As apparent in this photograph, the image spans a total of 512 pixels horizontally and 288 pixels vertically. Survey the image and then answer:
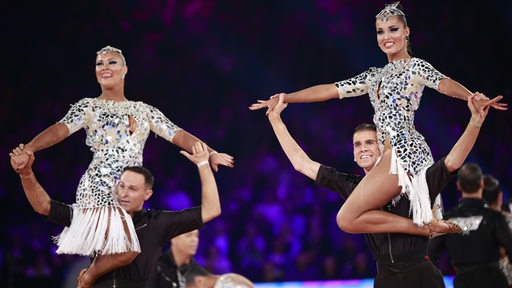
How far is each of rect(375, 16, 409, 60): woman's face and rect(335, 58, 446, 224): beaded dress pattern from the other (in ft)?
0.25

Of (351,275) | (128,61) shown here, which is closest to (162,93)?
(128,61)

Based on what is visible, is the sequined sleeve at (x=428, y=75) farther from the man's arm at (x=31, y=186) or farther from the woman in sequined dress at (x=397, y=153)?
the man's arm at (x=31, y=186)

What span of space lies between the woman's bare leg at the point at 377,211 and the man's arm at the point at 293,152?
1.44 ft

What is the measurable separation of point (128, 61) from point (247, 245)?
9.65 feet

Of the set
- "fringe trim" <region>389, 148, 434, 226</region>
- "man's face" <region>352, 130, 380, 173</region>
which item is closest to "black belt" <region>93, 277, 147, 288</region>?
"man's face" <region>352, 130, 380, 173</region>

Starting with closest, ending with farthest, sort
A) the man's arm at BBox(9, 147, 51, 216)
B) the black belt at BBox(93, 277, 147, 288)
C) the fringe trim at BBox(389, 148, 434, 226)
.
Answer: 1. the fringe trim at BBox(389, 148, 434, 226)
2. the man's arm at BBox(9, 147, 51, 216)
3. the black belt at BBox(93, 277, 147, 288)

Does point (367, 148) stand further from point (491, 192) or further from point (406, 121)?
point (491, 192)

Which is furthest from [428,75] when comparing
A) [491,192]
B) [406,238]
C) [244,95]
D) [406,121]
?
[244,95]

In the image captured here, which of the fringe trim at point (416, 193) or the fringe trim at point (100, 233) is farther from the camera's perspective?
the fringe trim at point (100, 233)

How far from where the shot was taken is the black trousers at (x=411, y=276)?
4.01 m

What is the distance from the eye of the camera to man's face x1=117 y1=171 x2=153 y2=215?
433 centimetres

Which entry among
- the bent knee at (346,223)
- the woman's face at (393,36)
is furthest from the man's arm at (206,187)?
the woman's face at (393,36)

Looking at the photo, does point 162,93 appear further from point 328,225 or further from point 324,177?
point 324,177

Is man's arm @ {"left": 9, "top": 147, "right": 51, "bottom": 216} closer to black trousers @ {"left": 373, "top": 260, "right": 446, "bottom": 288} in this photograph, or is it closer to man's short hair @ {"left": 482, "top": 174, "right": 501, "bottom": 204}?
black trousers @ {"left": 373, "top": 260, "right": 446, "bottom": 288}
